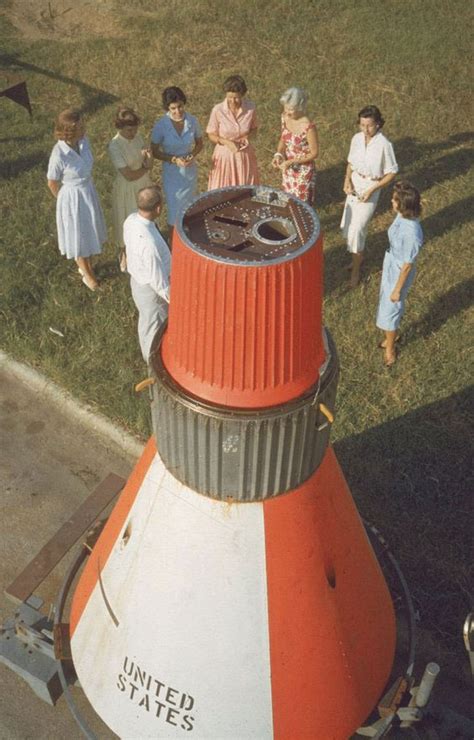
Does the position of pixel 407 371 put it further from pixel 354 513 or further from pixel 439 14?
pixel 439 14

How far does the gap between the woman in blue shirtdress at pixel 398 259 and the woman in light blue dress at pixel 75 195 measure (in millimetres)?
2822

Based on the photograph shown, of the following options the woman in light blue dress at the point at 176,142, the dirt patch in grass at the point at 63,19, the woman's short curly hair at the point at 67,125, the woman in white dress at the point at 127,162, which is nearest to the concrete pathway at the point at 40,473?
the woman in white dress at the point at 127,162

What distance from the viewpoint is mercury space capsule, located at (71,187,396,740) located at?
270cm

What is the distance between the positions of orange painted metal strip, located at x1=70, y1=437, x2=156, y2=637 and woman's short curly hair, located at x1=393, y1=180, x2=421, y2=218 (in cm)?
343

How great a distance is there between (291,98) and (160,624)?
5470 mm

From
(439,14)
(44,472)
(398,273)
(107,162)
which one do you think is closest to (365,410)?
(398,273)

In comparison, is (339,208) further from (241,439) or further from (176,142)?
(241,439)

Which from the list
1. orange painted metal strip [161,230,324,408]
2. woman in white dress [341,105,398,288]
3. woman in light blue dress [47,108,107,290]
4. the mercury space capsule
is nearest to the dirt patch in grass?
woman in light blue dress [47,108,107,290]

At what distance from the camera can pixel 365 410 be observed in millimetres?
6598

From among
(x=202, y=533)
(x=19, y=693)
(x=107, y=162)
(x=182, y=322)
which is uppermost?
(x=182, y=322)

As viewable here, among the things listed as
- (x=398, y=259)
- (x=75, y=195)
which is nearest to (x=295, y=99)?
(x=398, y=259)

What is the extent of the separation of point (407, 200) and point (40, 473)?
11.8ft

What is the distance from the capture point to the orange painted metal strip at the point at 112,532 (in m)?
3.47

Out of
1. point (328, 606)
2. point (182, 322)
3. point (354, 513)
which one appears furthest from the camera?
point (354, 513)
